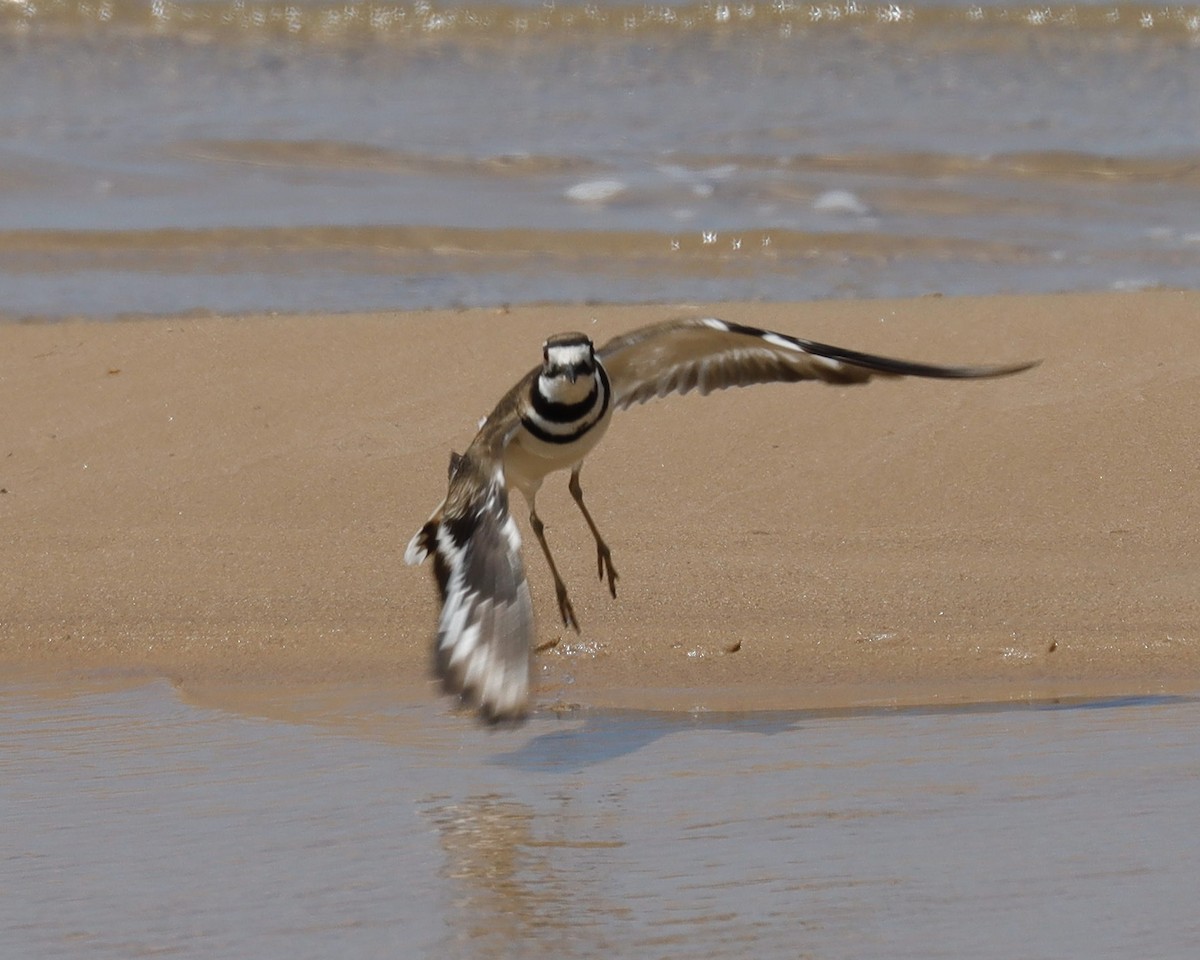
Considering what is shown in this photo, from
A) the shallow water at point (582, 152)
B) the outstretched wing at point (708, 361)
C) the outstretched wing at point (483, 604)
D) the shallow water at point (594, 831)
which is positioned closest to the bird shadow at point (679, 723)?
the shallow water at point (594, 831)

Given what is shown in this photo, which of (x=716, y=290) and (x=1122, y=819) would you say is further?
(x=716, y=290)

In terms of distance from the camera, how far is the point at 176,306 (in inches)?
389

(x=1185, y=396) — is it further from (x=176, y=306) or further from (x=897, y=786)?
(x=176, y=306)

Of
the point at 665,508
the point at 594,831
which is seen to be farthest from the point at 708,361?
the point at 594,831

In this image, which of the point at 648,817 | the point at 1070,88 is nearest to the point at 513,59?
the point at 1070,88

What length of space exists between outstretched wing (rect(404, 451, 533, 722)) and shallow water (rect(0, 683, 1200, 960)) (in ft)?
1.24

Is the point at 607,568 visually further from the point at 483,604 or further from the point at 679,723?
the point at 483,604

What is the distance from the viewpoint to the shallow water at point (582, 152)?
1050 cm

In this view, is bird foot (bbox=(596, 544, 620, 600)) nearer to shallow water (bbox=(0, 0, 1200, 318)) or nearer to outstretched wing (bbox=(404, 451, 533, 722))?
outstretched wing (bbox=(404, 451, 533, 722))

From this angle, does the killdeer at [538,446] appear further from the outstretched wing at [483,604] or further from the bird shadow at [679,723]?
the bird shadow at [679,723]

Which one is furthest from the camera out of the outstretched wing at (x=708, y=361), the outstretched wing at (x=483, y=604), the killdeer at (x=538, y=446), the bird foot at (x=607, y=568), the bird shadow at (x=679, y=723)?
the outstretched wing at (x=708, y=361)

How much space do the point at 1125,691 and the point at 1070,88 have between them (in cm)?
1069

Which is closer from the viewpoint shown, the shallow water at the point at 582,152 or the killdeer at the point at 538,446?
the killdeer at the point at 538,446

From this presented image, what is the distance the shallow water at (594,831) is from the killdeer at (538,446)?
1.39 ft
